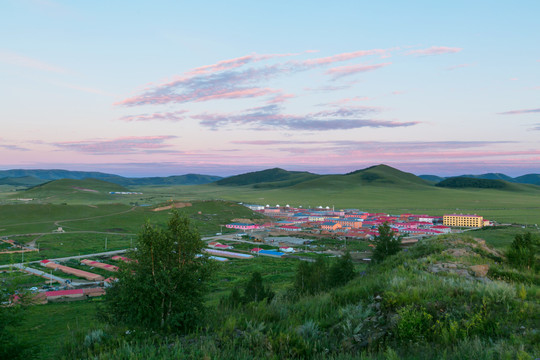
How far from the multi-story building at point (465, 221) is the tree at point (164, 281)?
114020mm

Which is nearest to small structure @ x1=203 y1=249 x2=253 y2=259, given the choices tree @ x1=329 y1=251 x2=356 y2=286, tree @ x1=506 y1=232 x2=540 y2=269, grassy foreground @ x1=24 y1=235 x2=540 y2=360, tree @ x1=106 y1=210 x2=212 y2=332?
tree @ x1=329 y1=251 x2=356 y2=286

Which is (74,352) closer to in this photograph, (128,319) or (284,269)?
(128,319)

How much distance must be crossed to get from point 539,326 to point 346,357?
4.52m

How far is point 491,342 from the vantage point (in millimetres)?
6625

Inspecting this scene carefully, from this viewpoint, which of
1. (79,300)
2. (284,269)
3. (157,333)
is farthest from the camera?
(284,269)

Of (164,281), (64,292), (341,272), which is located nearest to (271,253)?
Answer: (64,292)

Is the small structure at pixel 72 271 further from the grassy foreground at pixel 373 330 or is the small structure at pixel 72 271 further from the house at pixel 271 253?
the grassy foreground at pixel 373 330

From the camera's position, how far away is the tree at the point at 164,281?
393 inches

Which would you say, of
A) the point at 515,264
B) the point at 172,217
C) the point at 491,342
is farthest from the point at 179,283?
the point at 515,264

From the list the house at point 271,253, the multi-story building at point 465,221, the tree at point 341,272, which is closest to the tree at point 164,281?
the tree at point 341,272

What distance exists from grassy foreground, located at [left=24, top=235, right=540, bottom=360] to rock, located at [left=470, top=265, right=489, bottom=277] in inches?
113

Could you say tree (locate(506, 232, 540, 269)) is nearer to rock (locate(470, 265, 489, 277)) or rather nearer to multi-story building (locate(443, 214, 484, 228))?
rock (locate(470, 265, 489, 277))

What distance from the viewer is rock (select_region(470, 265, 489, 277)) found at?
12.2 metres

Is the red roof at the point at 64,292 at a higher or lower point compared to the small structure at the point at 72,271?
higher
